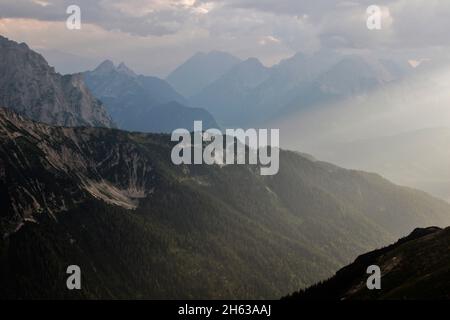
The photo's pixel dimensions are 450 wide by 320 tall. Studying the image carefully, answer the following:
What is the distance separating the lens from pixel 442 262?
449ft

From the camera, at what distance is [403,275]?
460ft

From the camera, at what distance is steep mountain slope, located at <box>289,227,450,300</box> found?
120812 mm

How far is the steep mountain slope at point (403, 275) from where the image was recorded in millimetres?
120812
